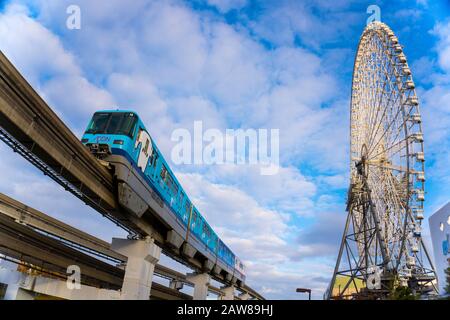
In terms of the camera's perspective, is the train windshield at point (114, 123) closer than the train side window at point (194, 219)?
Yes

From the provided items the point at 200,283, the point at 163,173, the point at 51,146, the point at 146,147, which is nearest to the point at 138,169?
the point at 146,147

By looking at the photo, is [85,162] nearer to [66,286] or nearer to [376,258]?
[66,286]

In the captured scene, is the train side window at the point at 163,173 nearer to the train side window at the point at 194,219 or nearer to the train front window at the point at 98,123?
the train front window at the point at 98,123

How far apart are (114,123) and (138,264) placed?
420 inches

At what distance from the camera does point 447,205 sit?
22359 mm

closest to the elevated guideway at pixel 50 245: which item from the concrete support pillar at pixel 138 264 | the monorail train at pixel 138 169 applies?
the concrete support pillar at pixel 138 264

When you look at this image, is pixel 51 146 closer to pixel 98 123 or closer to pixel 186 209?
pixel 98 123

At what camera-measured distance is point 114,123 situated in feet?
64.4

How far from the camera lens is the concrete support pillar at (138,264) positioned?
23641 millimetres

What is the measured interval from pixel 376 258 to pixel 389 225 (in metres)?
4.91

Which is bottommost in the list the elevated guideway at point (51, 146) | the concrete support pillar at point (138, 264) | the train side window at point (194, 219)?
the concrete support pillar at point (138, 264)

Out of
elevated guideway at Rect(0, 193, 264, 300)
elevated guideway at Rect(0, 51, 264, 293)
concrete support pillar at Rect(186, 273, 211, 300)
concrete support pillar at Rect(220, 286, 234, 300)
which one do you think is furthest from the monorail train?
concrete support pillar at Rect(220, 286, 234, 300)
